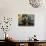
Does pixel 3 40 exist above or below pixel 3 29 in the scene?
below

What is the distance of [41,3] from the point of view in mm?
5609

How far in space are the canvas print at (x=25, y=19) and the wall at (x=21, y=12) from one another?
0.12 meters

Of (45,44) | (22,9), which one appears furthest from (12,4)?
(45,44)

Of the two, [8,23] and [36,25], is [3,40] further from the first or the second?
[36,25]

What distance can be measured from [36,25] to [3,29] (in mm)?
1304

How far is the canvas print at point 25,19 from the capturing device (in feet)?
18.1

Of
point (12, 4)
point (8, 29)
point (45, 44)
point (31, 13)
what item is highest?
point (12, 4)

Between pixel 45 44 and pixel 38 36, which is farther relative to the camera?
pixel 38 36

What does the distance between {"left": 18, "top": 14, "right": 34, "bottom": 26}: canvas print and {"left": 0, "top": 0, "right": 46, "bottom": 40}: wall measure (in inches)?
4.7

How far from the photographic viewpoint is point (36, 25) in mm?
5555

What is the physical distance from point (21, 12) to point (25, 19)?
0.32 meters

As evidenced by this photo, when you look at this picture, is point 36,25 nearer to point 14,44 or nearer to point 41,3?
point 41,3

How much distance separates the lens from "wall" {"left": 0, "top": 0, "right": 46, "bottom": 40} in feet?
17.9

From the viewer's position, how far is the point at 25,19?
5.55 m
